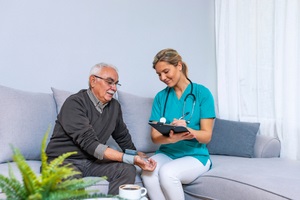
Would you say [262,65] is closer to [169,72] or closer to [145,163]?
[169,72]

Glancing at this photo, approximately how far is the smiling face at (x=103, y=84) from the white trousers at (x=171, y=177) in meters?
0.50

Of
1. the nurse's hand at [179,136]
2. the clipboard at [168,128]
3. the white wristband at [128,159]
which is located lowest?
the white wristband at [128,159]

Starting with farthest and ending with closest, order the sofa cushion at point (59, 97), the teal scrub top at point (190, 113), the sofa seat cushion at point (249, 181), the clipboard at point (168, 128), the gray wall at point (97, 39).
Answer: the gray wall at point (97, 39) < the sofa cushion at point (59, 97) < the teal scrub top at point (190, 113) < the clipboard at point (168, 128) < the sofa seat cushion at point (249, 181)

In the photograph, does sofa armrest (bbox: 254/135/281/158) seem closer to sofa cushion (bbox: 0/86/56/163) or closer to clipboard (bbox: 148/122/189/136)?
clipboard (bbox: 148/122/189/136)

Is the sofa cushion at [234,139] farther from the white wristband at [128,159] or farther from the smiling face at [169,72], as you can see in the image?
the white wristband at [128,159]

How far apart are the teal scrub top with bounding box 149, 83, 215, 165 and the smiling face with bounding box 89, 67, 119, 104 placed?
368 millimetres

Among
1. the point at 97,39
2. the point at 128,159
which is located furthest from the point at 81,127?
the point at 97,39

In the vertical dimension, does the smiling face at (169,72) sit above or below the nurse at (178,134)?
above

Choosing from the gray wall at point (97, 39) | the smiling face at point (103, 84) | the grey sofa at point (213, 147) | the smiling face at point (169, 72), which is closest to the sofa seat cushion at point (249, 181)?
the grey sofa at point (213, 147)

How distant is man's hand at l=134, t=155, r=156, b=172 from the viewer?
69.0 inches

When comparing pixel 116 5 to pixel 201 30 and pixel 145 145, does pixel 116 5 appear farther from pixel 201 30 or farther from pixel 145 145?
pixel 145 145

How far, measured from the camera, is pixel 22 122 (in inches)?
77.8

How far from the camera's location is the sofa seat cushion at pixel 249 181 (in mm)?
1532

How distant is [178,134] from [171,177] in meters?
0.24
